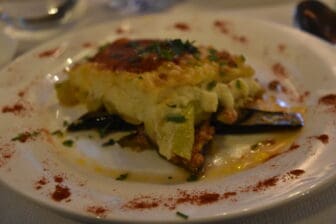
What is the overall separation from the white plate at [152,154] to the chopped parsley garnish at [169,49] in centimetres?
42

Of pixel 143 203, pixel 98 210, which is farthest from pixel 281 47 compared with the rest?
pixel 98 210

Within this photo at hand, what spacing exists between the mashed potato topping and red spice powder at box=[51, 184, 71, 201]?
411 mm

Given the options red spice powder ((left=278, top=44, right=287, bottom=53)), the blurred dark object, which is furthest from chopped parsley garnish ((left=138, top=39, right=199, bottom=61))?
the blurred dark object

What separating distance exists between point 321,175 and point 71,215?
0.76m

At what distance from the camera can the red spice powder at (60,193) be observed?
56.7 inches

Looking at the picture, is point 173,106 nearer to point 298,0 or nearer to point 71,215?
point 71,215

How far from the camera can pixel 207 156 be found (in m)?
1.81

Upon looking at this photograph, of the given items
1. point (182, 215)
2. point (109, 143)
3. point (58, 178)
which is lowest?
point (109, 143)

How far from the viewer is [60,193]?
1472 mm

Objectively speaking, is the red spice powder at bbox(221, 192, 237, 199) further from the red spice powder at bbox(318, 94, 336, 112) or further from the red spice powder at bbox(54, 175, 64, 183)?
the red spice powder at bbox(318, 94, 336, 112)

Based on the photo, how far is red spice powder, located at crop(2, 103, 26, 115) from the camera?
1.99 metres

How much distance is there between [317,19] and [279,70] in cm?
51

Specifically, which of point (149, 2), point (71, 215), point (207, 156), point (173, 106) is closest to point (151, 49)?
point (173, 106)

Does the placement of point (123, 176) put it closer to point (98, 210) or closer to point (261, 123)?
point (98, 210)
